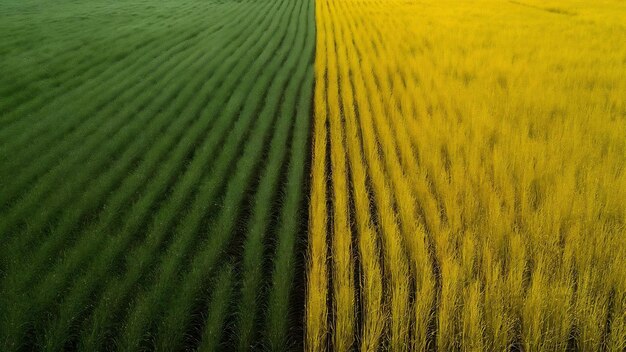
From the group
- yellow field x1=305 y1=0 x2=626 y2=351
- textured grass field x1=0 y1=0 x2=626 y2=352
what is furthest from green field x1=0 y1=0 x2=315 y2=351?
yellow field x1=305 y1=0 x2=626 y2=351

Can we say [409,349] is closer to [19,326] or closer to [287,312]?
[287,312]

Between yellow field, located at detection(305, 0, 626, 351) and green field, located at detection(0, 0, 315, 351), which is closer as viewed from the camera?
yellow field, located at detection(305, 0, 626, 351)

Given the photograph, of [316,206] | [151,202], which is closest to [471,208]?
[316,206]

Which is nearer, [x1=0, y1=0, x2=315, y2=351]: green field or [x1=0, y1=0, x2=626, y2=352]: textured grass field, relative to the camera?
[x1=0, y1=0, x2=626, y2=352]: textured grass field

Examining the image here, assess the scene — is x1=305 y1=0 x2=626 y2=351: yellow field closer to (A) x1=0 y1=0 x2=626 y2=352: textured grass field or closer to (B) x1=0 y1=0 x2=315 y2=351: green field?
(A) x1=0 y1=0 x2=626 y2=352: textured grass field

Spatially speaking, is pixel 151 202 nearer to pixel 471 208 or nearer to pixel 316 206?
pixel 316 206

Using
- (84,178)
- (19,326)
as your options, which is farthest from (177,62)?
(19,326)

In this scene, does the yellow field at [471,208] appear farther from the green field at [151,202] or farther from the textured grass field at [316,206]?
the green field at [151,202]
